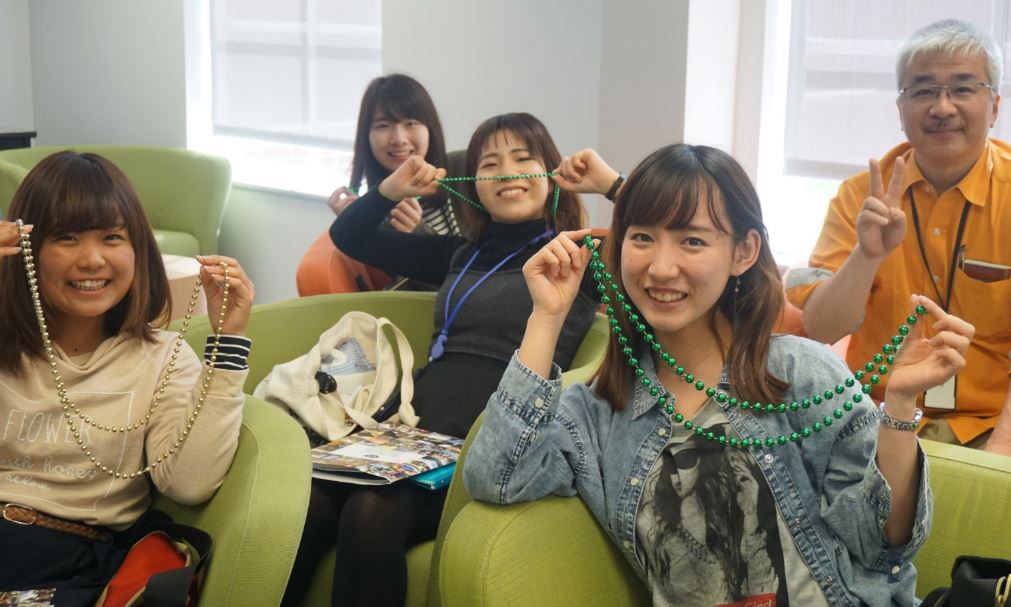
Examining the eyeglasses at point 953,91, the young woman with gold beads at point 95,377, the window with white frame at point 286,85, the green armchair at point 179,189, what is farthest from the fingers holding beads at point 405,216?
the green armchair at point 179,189

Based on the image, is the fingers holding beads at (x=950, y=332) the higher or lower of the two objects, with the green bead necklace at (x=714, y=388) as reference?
higher

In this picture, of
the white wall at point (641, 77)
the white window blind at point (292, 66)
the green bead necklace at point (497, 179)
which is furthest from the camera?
the white window blind at point (292, 66)

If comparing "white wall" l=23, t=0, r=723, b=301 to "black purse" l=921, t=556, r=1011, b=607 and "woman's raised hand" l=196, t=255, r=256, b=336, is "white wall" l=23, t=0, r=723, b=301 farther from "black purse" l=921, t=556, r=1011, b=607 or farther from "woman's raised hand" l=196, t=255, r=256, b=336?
"black purse" l=921, t=556, r=1011, b=607

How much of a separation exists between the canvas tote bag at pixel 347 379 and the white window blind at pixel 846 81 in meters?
1.53

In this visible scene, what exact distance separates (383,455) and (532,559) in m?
0.68

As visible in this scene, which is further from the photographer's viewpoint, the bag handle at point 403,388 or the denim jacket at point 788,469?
the bag handle at point 403,388

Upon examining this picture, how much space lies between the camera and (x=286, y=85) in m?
5.55

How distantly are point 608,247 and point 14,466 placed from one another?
1078 millimetres

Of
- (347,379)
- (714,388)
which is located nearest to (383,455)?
(347,379)

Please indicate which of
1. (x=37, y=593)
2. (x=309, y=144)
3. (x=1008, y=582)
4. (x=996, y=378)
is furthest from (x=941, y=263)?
(x=309, y=144)

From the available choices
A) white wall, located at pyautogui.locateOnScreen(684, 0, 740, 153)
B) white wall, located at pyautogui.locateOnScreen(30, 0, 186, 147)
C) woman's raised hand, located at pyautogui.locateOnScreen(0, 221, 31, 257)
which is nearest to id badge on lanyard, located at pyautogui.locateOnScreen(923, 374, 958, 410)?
white wall, located at pyautogui.locateOnScreen(684, 0, 740, 153)

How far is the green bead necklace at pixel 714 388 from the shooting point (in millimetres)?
1672

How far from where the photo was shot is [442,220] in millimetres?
3111

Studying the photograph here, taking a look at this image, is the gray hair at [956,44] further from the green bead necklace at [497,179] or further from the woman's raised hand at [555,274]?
the woman's raised hand at [555,274]
